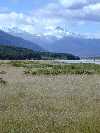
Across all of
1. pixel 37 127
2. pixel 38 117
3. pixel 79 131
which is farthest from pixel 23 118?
pixel 79 131

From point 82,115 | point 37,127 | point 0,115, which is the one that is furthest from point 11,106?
point 37,127

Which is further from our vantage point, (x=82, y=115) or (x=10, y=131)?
(x=82, y=115)

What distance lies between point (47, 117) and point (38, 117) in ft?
1.24

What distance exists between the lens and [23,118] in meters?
15.4

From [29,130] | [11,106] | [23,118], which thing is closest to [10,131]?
[29,130]

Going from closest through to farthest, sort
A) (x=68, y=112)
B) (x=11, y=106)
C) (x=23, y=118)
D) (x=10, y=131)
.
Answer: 1. (x=10, y=131)
2. (x=23, y=118)
3. (x=68, y=112)
4. (x=11, y=106)

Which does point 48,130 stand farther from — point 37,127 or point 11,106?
point 11,106

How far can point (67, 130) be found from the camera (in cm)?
1283

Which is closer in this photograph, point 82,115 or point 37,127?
point 37,127

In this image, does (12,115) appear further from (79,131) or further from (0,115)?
(79,131)

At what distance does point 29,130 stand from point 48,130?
580 millimetres

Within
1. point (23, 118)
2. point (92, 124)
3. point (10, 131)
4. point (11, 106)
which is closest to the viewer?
point (10, 131)

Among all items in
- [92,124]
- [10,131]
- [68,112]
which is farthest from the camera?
[68,112]

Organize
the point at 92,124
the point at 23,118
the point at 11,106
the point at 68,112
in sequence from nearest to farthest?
the point at 92,124
the point at 23,118
the point at 68,112
the point at 11,106
